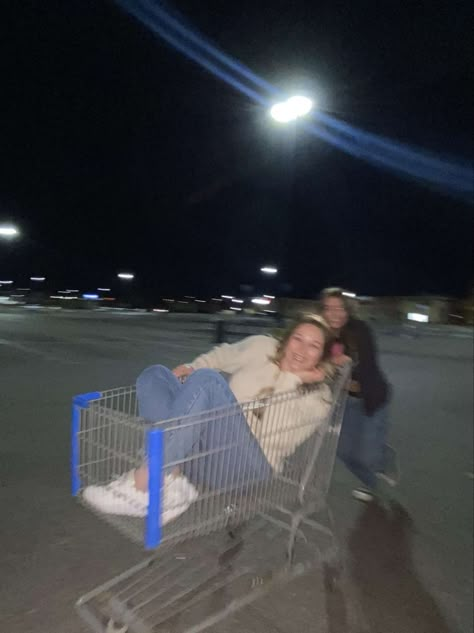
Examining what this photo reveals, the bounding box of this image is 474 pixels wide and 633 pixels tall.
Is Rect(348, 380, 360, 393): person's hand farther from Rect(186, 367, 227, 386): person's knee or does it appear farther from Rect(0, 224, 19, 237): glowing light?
Rect(0, 224, 19, 237): glowing light

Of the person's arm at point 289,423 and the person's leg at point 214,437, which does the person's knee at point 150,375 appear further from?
the person's arm at point 289,423

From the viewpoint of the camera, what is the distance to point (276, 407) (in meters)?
2.67

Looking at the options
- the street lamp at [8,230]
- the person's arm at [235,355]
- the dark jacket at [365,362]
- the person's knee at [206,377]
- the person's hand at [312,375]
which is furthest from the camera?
the street lamp at [8,230]

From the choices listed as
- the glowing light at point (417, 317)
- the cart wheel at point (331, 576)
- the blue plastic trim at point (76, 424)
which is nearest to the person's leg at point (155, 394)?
the blue plastic trim at point (76, 424)

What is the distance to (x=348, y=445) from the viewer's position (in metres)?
3.75

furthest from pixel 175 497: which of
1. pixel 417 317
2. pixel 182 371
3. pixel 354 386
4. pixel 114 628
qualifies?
pixel 417 317

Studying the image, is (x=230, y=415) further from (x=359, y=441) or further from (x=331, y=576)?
(x=359, y=441)

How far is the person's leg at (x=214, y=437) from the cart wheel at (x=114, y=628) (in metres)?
0.70

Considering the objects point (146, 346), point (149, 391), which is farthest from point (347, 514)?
point (146, 346)

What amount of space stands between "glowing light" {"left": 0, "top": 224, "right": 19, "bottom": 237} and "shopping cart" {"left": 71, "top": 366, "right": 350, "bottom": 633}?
1021 inches

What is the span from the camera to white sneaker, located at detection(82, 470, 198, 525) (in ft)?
7.20

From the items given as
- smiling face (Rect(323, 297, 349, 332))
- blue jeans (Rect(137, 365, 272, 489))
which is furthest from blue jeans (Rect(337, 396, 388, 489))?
blue jeans (Rect(137, 365, 272, 489))

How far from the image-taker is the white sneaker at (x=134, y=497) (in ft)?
7.20

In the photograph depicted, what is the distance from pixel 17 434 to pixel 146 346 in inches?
232
